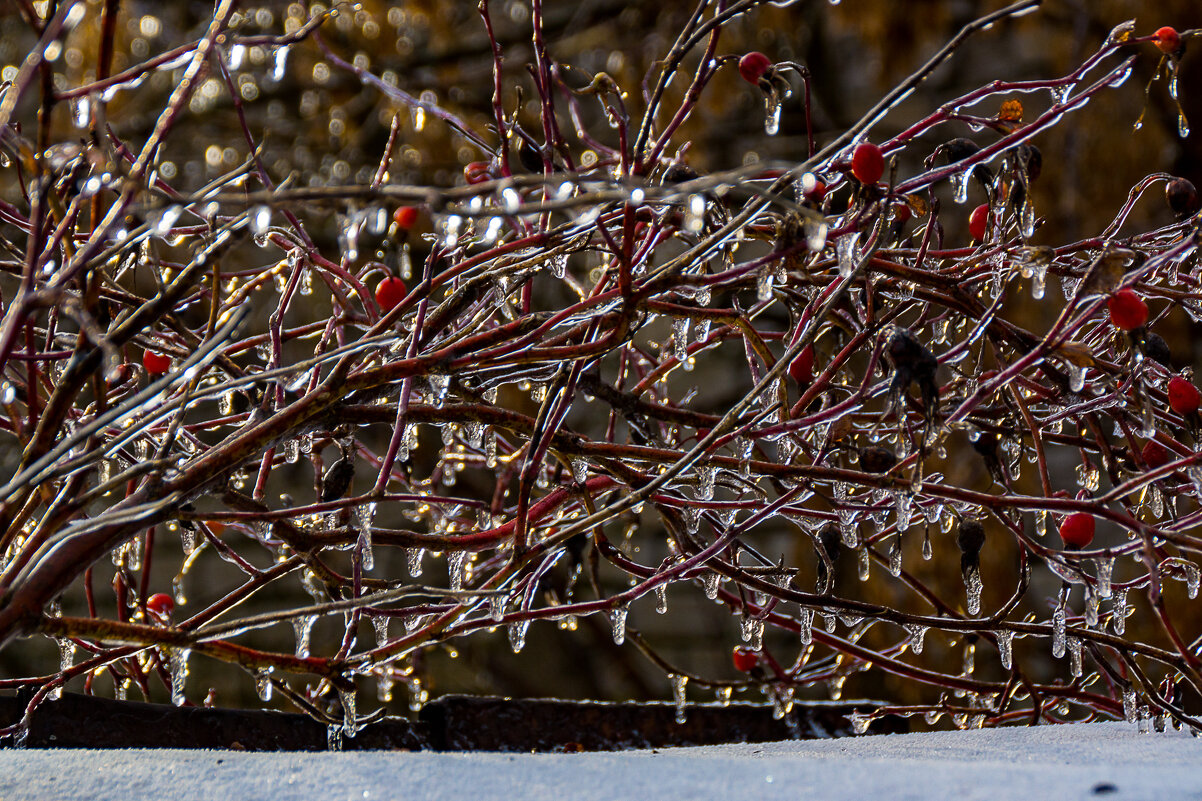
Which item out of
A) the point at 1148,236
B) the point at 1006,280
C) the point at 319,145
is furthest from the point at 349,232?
the point at 319,145

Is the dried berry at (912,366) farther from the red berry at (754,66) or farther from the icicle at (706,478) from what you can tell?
the red berry at (754,66)

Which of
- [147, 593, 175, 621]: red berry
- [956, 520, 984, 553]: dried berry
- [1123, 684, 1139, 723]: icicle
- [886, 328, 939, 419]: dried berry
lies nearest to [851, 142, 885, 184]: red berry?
[886, 328, 939, 419]: dried berry

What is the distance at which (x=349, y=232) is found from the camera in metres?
0.39

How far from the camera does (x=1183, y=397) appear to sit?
0.58m

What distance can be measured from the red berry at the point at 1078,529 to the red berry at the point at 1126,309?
148 mm

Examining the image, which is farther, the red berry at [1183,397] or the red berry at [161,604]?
the red berry at [161,604]

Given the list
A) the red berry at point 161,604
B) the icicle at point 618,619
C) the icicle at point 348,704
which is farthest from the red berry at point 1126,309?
the red berry at point 161,604

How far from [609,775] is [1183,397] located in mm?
405

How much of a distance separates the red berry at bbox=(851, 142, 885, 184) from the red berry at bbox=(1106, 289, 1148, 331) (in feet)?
0.45

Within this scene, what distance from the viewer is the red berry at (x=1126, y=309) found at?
1.63ft

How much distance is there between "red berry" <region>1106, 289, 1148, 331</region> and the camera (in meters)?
0.50

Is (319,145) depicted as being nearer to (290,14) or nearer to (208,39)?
(290,14)

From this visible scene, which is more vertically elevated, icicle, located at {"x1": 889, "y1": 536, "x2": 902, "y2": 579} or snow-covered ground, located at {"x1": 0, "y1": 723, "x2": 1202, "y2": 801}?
icicle, located at {"x1": 889, "y1": 536, "x2": 902, "y2": 579}

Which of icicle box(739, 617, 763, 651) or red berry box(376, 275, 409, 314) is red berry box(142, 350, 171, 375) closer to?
red berry box(376, 275, 409, 314)
